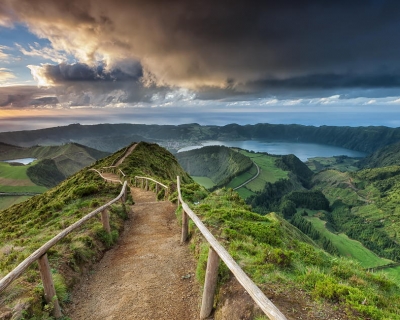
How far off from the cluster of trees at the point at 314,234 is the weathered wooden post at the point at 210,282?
98.0 meters

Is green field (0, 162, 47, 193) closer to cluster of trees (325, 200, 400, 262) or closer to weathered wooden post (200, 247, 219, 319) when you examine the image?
weathered wooden post (200, 247, 219, 319)

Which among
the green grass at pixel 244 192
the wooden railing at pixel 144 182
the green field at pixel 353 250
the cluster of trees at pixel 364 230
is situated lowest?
the cluster of trees at pixel 364 230

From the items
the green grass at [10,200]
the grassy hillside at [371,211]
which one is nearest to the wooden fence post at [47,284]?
the green grass at [10,200]

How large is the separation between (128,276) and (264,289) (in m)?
4.50

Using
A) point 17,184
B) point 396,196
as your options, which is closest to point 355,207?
point 396,196

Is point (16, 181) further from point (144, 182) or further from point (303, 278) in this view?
point (303, 278)

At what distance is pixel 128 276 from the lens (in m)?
7.52

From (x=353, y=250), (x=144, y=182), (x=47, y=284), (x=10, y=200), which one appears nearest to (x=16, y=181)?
(x=10, y=200)

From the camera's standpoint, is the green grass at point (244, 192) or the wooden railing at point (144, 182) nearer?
the wooden railing at point (144, 182)

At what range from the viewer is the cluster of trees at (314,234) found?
307 feet

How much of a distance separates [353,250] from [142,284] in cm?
11838

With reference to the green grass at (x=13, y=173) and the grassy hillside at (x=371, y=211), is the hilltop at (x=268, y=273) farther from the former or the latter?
the green grass at (x=13, y=173)

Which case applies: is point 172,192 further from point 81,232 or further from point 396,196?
point 396,196

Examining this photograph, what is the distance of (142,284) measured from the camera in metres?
6.94
